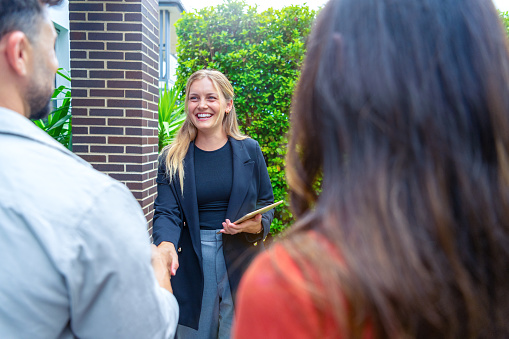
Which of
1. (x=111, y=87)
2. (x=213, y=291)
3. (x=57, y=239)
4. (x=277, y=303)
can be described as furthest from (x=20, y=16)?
(x=111, y=87)

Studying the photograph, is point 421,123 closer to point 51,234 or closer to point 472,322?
point 472,322

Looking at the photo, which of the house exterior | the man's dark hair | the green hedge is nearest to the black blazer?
the house exterior

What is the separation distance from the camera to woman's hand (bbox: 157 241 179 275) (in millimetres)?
2172

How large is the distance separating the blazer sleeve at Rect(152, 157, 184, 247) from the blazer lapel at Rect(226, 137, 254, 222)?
0.37 metres

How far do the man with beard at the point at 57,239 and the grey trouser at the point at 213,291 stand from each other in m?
1.62

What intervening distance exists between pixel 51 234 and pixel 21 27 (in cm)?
62

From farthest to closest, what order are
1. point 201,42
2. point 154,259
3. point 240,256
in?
point 201,42 → point 240,256 → point 154,259

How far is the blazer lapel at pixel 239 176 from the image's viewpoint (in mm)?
2746

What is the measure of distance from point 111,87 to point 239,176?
1642 millimetres

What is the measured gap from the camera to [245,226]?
2.60 m

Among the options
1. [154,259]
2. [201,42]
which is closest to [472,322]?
[154,259]

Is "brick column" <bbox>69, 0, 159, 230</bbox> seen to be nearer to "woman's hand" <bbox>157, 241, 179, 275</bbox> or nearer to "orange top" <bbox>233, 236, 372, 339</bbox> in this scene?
"woman's hand" <bbox>157, 241, 179, 275</bbox>

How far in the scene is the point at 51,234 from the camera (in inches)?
36.0

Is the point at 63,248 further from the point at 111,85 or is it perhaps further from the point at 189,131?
the point at 111,85
